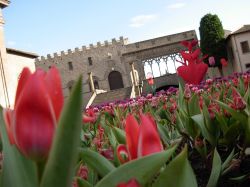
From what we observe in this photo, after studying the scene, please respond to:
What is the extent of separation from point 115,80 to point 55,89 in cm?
4604

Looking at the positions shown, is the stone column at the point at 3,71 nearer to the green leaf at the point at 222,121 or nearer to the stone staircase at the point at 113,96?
the stone staircase at the point at 113,96

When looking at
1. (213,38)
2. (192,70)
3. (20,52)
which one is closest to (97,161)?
(192,70)

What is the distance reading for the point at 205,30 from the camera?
36750 millimetres

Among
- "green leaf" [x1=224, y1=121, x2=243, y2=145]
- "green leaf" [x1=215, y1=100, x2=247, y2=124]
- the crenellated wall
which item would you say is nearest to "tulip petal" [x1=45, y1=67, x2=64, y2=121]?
"green leaf" [x1=215, y1=100, x2=247, y2=124]

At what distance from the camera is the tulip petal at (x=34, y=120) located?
54 cm

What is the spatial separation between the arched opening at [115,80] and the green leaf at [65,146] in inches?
1791

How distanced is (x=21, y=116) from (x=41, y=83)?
57 mm

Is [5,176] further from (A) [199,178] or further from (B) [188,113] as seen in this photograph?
(B) [188,113]

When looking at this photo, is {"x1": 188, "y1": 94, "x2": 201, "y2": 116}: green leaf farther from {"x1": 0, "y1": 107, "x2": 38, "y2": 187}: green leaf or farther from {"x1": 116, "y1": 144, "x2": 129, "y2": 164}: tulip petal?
{"x1": 0, "y1": 107, "x2": 38, "y2": 187}: green leaf

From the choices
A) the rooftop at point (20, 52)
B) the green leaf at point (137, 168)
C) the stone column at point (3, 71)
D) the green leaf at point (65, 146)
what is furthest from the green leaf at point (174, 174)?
the rooftop at point (20, 52)

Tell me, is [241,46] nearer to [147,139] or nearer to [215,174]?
[215,174]

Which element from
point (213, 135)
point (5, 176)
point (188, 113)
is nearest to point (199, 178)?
point (213, 135)

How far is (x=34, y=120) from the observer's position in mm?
555

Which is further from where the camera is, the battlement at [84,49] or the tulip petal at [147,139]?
the battlement at [84,49]
